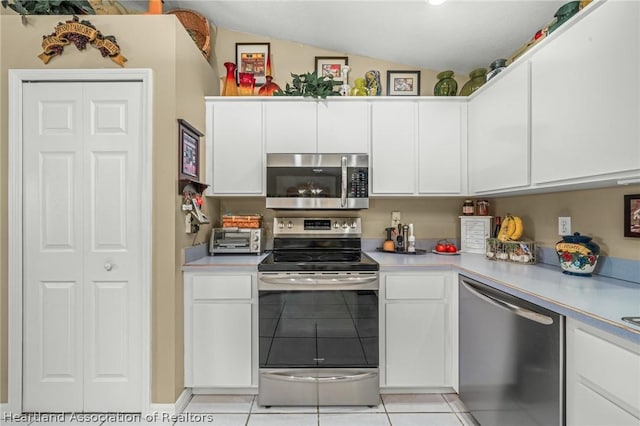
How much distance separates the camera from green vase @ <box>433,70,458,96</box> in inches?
102

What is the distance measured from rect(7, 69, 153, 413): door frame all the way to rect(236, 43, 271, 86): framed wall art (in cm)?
112

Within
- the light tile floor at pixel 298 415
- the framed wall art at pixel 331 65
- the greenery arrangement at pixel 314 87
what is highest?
the framed wall art at pixel 331 65

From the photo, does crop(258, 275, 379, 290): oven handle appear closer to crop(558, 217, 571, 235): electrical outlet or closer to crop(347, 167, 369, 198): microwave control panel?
crop(347, 167, 369, 198): microwave control panel

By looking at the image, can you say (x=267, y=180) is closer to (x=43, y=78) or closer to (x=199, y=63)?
(x=199, y=63)

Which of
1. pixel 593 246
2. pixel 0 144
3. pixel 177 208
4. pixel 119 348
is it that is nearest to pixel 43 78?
pixel 0 144

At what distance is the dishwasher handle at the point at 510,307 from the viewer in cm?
122

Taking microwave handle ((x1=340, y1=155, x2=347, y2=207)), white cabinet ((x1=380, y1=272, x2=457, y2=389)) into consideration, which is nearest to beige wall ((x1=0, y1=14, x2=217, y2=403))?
microwave handle ((x1=340, y1=155, x2=347, y2=207))

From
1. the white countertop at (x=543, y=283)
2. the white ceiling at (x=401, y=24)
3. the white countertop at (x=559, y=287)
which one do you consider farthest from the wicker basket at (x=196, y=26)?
the white countertop at (x=559, y=287)

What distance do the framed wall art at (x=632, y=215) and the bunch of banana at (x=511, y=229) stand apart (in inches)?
27.4

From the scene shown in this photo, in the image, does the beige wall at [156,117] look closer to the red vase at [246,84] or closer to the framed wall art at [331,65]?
the red vase at [246,84]

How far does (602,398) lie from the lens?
972mm

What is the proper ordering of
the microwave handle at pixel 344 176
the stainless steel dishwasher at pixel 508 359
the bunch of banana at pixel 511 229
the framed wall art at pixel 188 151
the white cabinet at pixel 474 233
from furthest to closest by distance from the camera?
the white cabinet at pixel 474 233 → the microwave handle at pixel 344 176 → the bunch of banana at pixel 511 229 → the framed wall art at pixel 188 151 → the stainless steel dishwasher at pixel 508 359

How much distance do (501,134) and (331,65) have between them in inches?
62.3

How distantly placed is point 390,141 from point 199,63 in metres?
1.59
